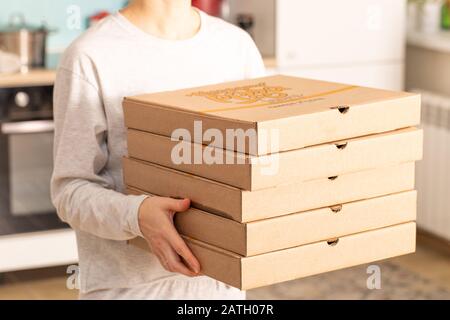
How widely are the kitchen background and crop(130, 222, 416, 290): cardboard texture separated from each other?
208cm

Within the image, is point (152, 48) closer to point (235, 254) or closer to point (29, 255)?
point (235, 254)

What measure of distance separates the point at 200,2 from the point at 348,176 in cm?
257

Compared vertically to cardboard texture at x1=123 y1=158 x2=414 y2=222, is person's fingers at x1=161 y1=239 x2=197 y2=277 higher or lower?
lower

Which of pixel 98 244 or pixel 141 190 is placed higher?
pixel 141 190

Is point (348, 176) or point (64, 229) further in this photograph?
point (64, 229)

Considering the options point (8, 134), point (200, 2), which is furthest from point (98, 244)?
point (200, 2)

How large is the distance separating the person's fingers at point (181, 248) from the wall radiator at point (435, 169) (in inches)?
102

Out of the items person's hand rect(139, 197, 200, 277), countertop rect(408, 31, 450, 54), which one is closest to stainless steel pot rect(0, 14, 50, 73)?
countertop rect(408, 31, 450, 54)

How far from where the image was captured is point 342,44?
Result: 361 centimetres

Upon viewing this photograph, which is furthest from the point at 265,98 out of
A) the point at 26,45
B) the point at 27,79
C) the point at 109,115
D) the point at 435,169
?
the point at 435,169

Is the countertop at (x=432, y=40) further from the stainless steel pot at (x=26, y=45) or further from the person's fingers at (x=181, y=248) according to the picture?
the person's fingers at (x=181, y=248)

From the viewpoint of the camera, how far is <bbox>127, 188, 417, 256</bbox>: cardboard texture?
1.11m

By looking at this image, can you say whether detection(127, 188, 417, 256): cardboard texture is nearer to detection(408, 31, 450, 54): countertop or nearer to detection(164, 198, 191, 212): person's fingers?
detection(164, 198, 191, 212): person's fingers

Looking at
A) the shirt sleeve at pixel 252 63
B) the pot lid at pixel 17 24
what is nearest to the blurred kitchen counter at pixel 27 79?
the pot lid at pixel 17 24
